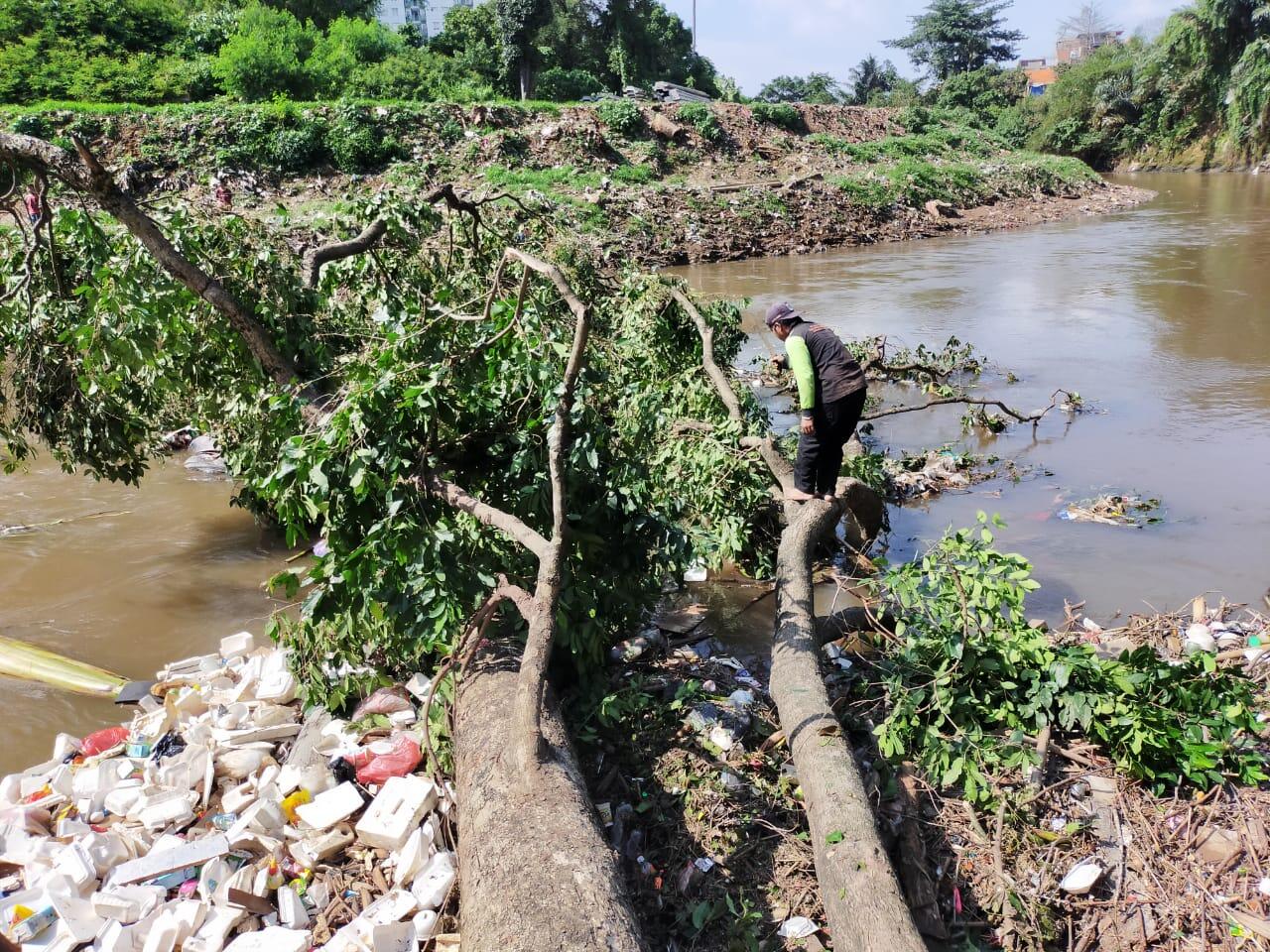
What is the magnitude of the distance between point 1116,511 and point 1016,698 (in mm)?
3268

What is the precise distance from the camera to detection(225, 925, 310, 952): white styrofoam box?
2562mm

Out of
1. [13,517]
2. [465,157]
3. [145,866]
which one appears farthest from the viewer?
[465,157]

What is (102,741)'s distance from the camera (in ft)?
12.9

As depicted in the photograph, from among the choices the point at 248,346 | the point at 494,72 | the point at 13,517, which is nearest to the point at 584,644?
the point at 248,346

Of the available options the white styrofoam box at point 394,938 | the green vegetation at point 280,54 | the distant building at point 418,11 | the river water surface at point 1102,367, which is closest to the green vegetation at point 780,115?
the green vegetation at point 280,54

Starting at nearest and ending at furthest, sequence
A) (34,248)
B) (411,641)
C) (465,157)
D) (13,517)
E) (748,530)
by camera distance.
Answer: (411,641) → (34,248) → (748,530) → (13,517) → (465,157)

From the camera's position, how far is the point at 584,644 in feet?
11.4

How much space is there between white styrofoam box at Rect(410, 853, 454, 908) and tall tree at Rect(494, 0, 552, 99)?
34.0m

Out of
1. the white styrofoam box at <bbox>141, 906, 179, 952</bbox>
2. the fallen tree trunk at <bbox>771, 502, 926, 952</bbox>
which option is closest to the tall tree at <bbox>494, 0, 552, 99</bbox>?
the fallen tree trunk at <bbox>771, 502, 926, 952</bbox>

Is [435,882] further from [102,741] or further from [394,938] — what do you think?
[102,741]

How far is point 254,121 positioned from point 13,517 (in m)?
16.8

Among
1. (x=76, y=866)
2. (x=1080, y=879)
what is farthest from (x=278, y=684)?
(x=1080, y=879)

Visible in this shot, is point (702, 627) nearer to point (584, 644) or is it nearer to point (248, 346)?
point (584, 644)

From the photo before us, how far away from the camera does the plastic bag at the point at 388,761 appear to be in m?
3.31
